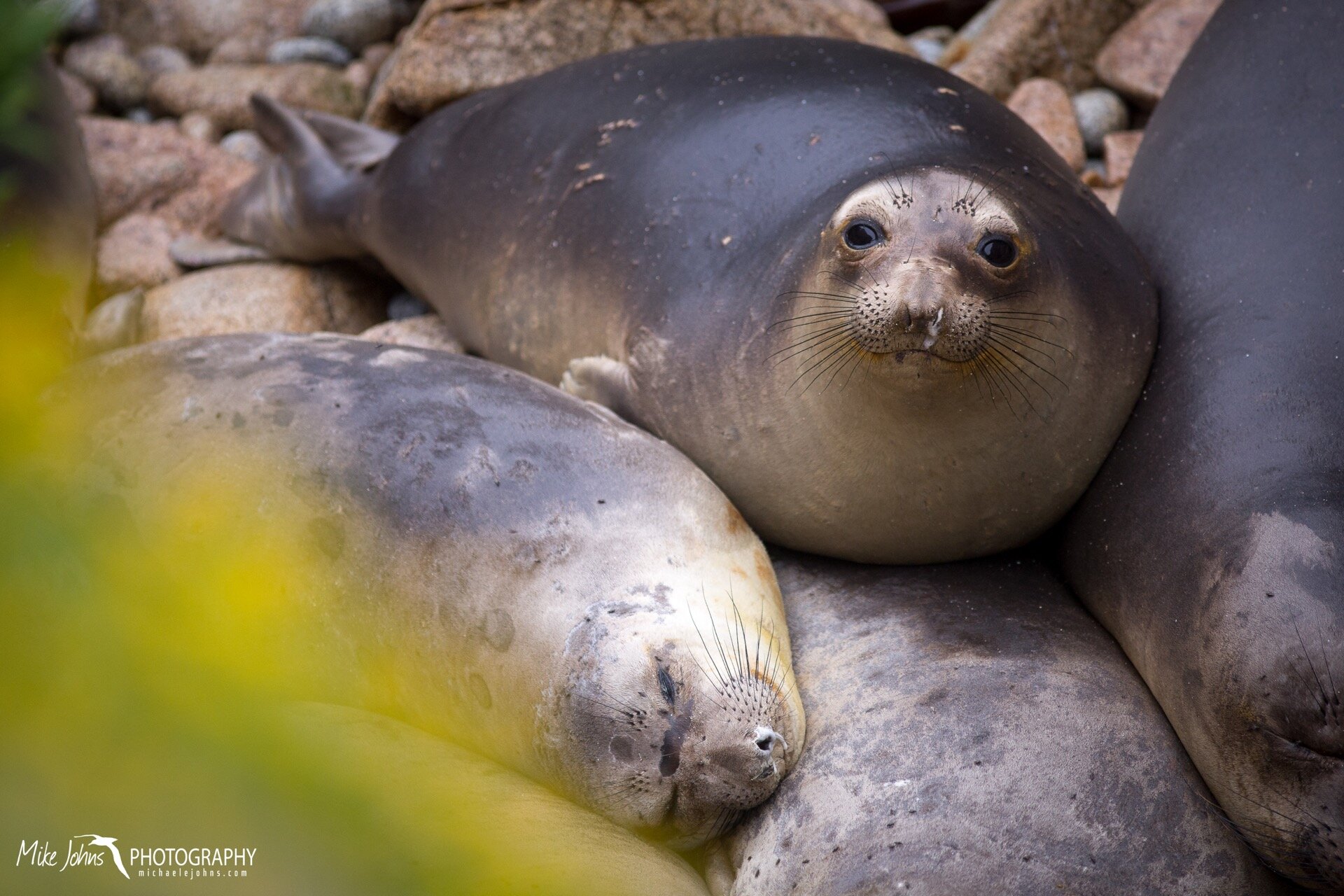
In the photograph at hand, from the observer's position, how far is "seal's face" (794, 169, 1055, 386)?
1.93m

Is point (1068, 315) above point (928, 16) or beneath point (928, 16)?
above

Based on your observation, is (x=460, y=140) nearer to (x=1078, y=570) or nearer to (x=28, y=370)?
(x=1078, y=570)

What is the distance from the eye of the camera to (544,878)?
1370 millimetres

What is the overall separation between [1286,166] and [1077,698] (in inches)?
49.6

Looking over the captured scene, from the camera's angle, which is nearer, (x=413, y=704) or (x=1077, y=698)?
(x=1077, y=698)

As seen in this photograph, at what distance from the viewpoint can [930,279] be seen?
1921 mm

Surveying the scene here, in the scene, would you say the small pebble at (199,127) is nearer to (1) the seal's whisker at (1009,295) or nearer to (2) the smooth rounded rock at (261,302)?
(2) the smooth rounded rock at (261,302)

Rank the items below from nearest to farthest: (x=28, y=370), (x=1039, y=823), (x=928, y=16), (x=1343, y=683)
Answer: (x=28, y=370), (x=1343, y=683), (x=1039, y=823), (x=928, y=16)

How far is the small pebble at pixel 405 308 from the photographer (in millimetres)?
4066

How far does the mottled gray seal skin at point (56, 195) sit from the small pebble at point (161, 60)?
1.33m

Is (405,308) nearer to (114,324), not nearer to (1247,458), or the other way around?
(114,324)

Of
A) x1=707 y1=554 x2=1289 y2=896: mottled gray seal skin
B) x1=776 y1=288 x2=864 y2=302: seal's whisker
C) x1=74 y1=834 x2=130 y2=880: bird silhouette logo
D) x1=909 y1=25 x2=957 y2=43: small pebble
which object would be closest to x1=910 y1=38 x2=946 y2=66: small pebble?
x1=909 y1=25 x2=957 y2=43: small pebble

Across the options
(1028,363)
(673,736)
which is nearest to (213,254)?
(673,736)

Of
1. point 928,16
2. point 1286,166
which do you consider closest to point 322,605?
point 1286,166
